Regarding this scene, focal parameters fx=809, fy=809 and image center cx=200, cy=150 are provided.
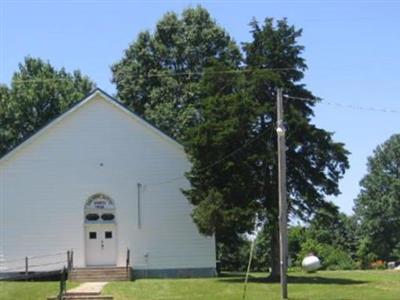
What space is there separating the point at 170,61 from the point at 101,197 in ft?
59.8

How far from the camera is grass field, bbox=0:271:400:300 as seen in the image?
28156 millimetres

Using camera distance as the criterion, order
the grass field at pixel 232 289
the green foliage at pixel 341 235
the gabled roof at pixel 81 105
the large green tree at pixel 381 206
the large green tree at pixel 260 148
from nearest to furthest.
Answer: the grass field at pixel 232 289
the large green tree at pixel 260 148
the gabled roof at pixel 81 105
the green foliage at pixel 341 235
the large green tree at pixel 381 206

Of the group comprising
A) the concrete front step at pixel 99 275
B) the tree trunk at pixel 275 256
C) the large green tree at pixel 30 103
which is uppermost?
the large green tree at pixel 30 103

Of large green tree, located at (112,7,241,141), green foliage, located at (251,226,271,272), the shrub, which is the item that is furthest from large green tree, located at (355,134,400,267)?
large green tree, located at (112,7,241,141)

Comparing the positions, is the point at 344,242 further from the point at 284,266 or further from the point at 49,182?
the point at 284,266

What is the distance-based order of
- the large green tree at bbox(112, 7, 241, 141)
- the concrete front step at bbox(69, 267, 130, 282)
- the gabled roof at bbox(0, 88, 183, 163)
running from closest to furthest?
the concrete front step at bbox(69, 267, 130, 282) → the gabled roof at bbox(0, 88, 183, 163) → the large green tree at bbox(112, 7, 241, 141)

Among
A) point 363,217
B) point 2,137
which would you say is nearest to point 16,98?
point 2,137

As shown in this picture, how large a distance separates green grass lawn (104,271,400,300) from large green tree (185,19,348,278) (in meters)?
2.93

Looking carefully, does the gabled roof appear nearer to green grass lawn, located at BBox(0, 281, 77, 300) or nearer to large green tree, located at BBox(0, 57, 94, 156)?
green grass lawn, located at BBox(0, 281, 77, 300)

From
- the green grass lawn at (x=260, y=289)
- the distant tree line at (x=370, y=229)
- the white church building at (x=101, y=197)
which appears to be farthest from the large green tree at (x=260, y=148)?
the distant tree line at (x=370, y=229)

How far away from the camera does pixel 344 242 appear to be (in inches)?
3501

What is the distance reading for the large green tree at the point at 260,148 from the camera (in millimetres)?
35625

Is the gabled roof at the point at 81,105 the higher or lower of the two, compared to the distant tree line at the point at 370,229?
higher

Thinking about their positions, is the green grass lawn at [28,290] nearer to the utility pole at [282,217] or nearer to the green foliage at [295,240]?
the utility pole at [282,217]
